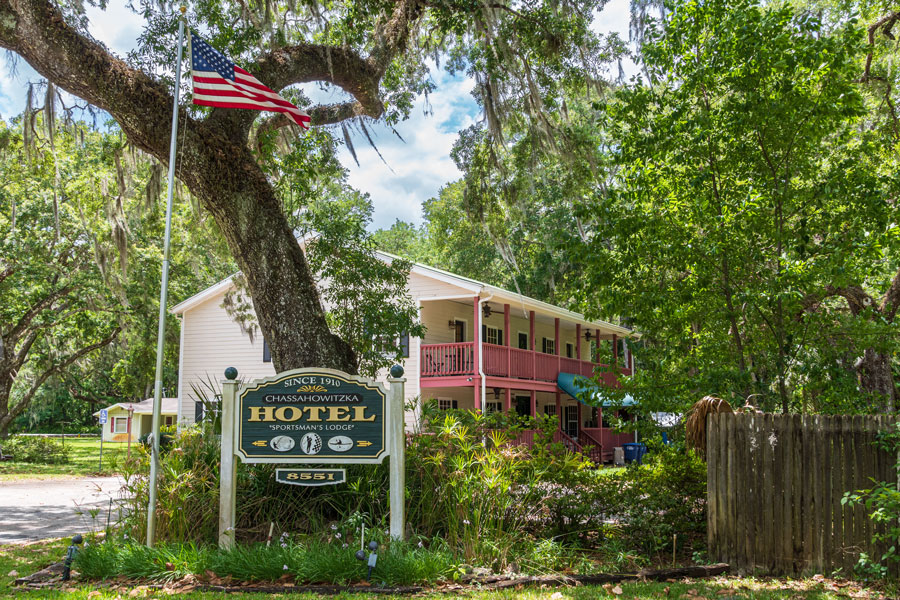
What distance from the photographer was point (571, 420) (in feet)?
92.7

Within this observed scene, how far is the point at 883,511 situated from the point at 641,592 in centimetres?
203

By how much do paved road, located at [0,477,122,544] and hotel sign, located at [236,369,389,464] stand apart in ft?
4.97

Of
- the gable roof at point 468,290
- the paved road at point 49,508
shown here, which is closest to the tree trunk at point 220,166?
the paved road at point 49,508

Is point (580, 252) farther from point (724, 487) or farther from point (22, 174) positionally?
point (22, 174)

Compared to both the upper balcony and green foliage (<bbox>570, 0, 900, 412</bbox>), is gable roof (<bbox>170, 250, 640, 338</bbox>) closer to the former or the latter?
the upper balcony

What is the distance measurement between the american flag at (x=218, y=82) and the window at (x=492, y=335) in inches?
656

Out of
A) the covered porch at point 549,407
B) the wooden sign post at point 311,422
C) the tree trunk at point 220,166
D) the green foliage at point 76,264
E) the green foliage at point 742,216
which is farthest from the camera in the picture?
the covered porch at point 549,407

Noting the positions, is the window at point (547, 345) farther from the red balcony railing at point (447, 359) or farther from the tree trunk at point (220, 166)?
the tree trunk at point (220, 166)

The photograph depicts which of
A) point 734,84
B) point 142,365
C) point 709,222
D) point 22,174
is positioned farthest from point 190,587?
point 142,365

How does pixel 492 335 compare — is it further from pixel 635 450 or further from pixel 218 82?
pixel 218 82

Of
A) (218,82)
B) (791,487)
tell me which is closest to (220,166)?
(218,82)

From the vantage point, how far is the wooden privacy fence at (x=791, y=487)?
21.2ft

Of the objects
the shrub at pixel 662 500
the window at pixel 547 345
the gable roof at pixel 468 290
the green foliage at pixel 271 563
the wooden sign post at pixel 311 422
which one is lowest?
the green foliage at pixel 271 563

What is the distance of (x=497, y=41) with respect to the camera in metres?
10.3
